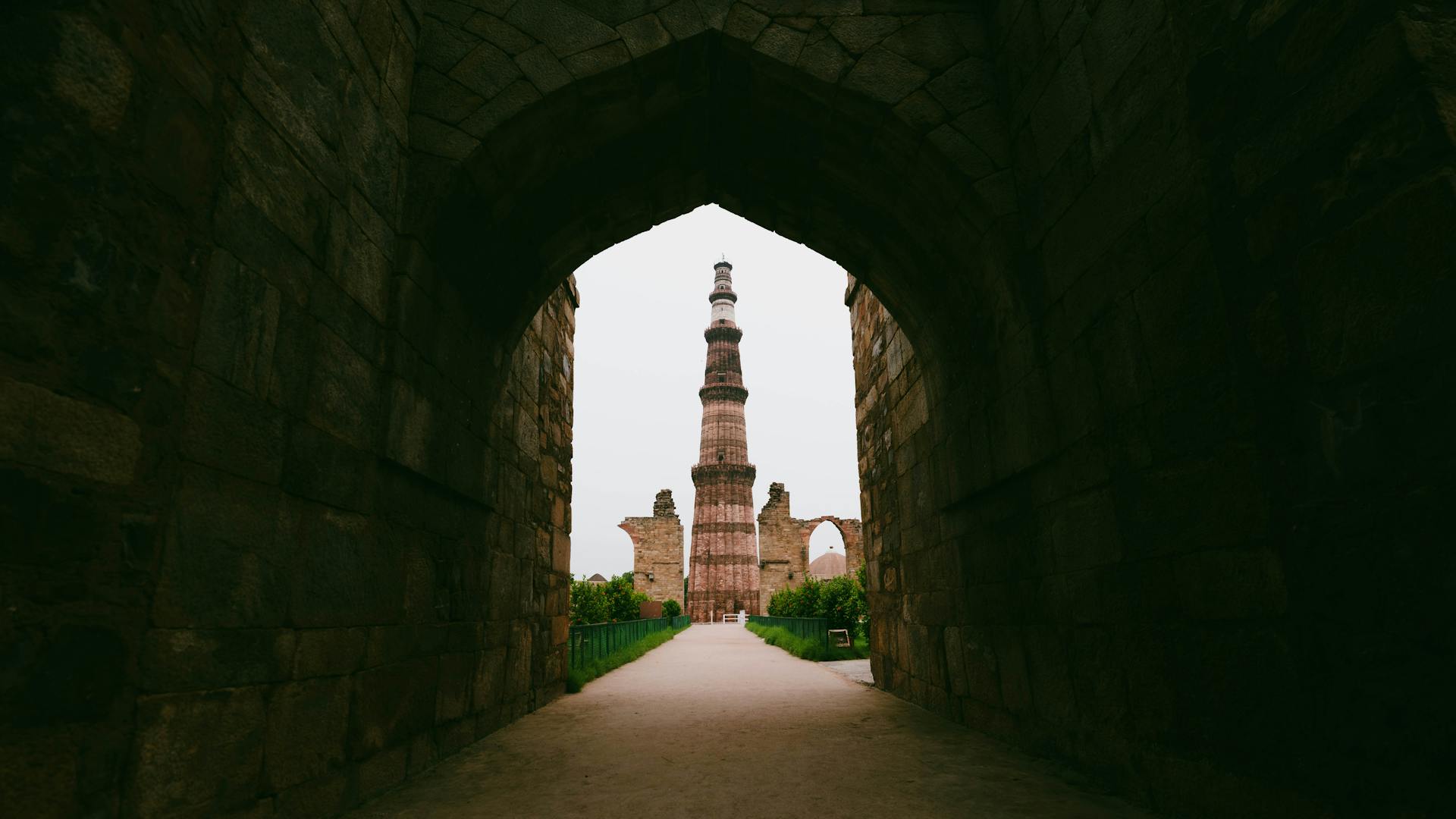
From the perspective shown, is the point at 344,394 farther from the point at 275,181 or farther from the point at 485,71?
the point at 485,71

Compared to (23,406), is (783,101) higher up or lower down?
higher up

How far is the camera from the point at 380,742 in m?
3.18

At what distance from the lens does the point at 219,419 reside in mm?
2283

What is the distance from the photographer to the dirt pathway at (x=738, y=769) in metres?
2.95

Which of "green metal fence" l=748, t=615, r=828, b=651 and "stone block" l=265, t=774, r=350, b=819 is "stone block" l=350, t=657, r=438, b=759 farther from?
"green metal fence" l=748, t=615, r=828, b=651

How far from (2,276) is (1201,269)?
333 centimetres

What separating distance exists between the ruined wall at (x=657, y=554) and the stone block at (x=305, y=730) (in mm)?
32239

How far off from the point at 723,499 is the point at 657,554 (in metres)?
4.52

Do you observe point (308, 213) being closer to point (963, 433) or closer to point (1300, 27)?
point (1300, 27)

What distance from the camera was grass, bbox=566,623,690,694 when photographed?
6.98m

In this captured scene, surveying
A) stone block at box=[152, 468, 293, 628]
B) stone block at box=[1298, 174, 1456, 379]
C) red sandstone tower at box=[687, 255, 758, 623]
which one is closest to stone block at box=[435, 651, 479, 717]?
stone block at box=[152, 468, 293, 628]

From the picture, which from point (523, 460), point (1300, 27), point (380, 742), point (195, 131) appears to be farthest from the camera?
point (523, 460)

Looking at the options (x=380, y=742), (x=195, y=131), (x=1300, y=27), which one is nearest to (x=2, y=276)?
(x=195, y=131)

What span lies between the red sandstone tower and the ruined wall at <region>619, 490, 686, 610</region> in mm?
1205
